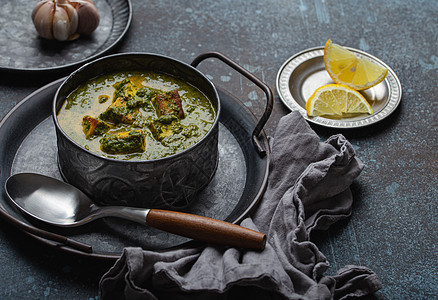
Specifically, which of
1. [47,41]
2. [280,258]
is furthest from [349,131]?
[47,41]

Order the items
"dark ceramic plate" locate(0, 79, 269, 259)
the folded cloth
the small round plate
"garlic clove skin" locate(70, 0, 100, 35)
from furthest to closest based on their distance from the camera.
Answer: "garlic clove skin" locate(70, 0, 100, 35), the small round plate, "dark ceramic plate" locate(0, 79, 269, 259), the folded cloth

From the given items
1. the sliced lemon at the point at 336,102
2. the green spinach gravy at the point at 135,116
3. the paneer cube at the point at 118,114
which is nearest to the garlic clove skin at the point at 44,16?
the green spinach gravy at the point at 135,116

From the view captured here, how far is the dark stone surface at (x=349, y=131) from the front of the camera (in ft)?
5.29

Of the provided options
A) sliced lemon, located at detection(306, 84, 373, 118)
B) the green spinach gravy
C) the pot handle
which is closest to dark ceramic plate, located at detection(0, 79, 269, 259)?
the pot handle

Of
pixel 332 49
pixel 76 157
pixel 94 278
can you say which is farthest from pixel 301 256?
pixel 332 49

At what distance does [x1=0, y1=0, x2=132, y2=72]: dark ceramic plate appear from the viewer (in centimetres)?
229

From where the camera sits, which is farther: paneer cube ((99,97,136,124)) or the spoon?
paneer cube ((99,97,136,124))

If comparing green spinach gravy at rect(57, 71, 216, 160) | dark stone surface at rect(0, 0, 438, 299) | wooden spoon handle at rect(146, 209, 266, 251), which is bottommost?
dark stone surface at rect(0, 0, 438, 299)

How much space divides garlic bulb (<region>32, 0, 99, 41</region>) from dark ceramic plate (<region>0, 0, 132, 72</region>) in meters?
0.05

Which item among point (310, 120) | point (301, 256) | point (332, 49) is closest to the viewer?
point (301, 256)

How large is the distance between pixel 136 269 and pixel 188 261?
16 cm

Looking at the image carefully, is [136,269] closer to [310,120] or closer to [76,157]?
[76,157]

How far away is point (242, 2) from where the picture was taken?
2779 millimetres

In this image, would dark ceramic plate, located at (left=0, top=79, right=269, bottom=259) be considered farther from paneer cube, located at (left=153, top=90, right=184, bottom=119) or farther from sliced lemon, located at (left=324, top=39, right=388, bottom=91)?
sliced lemon, located at (left=324, top=39, right=388, bottom=91)
